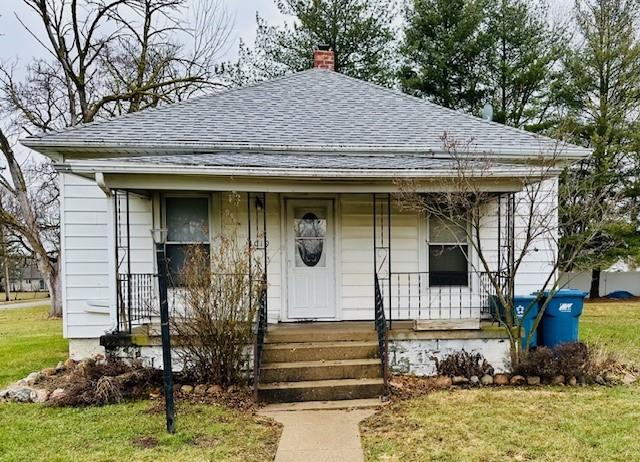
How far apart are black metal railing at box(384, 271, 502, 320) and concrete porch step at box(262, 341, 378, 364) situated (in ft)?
5.34

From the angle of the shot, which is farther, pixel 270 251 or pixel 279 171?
pixel 270 251

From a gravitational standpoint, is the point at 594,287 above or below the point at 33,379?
below

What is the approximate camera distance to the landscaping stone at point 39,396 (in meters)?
5.58

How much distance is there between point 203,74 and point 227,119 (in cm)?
987

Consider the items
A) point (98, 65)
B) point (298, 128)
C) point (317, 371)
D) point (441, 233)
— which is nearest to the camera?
point (317, 371)

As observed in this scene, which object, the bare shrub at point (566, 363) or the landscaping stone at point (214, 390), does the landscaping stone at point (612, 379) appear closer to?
the bare shrub at point (566, 363)

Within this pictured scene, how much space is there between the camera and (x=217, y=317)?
227 inches

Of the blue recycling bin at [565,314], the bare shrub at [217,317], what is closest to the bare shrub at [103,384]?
the bare shrub at [217,317]

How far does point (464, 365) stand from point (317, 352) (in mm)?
2107

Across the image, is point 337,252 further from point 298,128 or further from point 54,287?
point 54,287

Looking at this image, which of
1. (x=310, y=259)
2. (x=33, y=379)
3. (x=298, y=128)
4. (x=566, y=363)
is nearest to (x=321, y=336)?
(x=310, y=259)

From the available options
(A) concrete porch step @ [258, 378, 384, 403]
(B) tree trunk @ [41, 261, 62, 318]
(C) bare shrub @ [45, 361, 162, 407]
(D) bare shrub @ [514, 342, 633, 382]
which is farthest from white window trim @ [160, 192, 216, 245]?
(B) tree trunk @ [41, 261, 62, 318]

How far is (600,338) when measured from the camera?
8953mm

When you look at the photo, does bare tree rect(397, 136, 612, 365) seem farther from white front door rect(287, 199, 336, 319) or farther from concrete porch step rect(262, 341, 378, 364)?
concrete porch step rect(262, 341, 378, 364)
